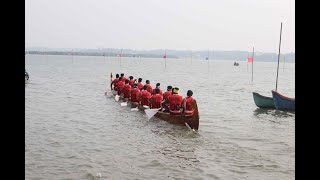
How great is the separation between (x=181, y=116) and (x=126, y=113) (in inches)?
280

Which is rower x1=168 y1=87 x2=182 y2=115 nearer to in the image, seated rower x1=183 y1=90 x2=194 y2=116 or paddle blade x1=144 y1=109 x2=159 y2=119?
seated rower x1=183 y1=90 x2=194 y2=116

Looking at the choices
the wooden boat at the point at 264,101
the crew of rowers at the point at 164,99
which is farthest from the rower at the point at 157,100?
the wooden boat at the point at 264,101

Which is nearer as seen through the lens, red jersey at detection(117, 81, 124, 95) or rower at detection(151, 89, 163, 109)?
rower at detection(151, 89, 163, 109)

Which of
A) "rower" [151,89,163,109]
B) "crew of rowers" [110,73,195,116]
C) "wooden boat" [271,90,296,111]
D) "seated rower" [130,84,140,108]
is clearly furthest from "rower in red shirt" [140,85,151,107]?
"wooden boat" [271,90,296,111]

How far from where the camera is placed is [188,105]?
17.7 meters

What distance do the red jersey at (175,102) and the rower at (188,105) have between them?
77cm

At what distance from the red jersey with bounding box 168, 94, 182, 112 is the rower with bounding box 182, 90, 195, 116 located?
0.77m

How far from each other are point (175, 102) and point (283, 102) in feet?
37.0

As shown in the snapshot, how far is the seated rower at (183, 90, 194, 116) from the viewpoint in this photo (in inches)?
691

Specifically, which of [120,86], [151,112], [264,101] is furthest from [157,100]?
[264,101]
